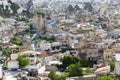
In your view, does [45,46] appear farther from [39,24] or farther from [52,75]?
[52,75]

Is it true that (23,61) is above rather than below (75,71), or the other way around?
above

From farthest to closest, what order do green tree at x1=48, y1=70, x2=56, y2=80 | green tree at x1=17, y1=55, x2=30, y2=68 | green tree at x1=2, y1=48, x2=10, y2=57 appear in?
green tree at x1=2, y1=48, x2=10, y2=57 → green tree at x1=17, y1=55, x2=30, y2=68 → green tree at x1=48, y1=70, x2=56, y2=80

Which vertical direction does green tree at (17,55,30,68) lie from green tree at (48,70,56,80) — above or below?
above

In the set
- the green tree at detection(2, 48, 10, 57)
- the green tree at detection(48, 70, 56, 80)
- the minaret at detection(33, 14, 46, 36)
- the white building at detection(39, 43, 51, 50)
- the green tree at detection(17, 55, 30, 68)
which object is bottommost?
the green tree at detection(48, 70, 56, 80)

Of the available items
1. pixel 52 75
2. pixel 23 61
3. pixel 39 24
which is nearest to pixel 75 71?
pixel 52 75

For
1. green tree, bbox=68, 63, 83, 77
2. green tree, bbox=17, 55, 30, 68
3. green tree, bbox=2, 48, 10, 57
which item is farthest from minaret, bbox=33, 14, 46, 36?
green tree, bbox=68, 63, 83, 77

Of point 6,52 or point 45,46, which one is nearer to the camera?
point 6,52

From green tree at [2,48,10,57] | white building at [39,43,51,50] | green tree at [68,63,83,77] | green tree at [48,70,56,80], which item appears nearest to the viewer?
green tree at [48,70,56,80]

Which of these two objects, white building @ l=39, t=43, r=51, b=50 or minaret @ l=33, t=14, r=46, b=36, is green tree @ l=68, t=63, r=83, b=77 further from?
minaret @ l=33, t=14, r=46, b=36

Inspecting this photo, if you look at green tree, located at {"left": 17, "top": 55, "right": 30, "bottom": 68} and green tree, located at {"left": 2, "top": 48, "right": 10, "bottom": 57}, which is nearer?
green tree, located at {"left": 17, "top": 55, "right": 30, "bottom": 68}

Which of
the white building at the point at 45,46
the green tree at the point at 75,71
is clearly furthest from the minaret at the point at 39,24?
the green tree at the point at 75,71

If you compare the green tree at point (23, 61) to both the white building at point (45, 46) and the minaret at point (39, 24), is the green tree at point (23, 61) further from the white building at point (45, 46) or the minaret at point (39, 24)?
the minaret at point (39, 24)
